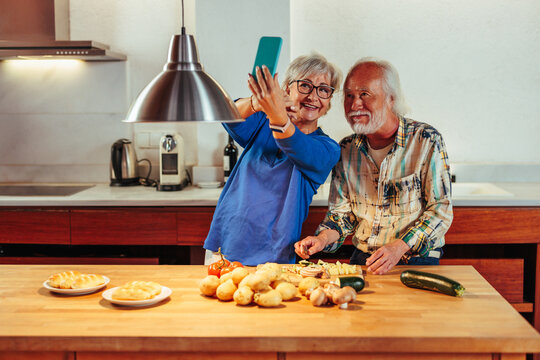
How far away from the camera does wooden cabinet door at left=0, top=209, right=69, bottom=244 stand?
3.10 m

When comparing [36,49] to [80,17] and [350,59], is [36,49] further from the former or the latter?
[350,59]

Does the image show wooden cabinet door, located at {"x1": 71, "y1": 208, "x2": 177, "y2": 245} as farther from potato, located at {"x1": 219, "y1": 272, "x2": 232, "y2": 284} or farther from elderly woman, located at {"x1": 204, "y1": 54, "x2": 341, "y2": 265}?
potato, located at {"x1": 219, "y1": 272, "x2": 232, "y2": 284}

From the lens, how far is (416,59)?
12.1ft

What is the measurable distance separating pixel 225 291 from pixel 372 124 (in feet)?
3.03

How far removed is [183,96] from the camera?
58.2 inches

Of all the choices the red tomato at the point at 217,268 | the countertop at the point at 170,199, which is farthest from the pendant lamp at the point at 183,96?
the countertop at the point at 170,199

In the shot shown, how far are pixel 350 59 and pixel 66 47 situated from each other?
5.79ft

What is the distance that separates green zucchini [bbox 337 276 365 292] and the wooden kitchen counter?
0.04m

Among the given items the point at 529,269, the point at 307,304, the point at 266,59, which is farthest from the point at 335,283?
the point at 529,269

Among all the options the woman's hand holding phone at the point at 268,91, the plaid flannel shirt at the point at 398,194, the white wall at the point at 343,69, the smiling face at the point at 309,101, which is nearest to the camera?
the woman's hand holding phone at the point at 268,91

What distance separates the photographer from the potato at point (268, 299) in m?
1.66

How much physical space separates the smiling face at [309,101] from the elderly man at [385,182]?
0.13 meters

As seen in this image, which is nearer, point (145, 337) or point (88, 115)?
point (145, 337)

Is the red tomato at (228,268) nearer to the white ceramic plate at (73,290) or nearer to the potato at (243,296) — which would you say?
the potato at (243,296)
